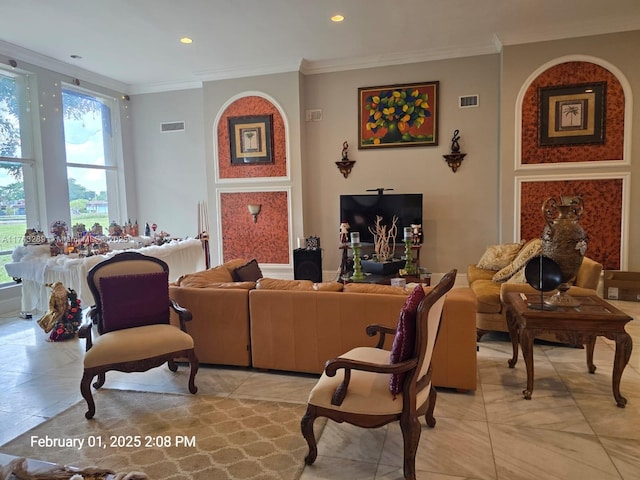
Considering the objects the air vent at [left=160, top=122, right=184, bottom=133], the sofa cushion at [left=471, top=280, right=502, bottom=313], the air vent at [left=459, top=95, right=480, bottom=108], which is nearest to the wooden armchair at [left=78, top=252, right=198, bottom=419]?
the sofa cushion at [left=471, top=280, right=502, bottom=313]

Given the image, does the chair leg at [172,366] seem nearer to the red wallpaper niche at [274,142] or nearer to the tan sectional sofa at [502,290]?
the tan sectional sofa at [502,290]

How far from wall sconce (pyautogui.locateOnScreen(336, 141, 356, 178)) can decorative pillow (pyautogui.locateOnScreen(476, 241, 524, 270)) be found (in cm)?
242

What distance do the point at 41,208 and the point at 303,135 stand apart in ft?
12.5

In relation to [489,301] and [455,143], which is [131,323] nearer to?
[489,301]

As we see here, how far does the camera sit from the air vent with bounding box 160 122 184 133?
714 cm

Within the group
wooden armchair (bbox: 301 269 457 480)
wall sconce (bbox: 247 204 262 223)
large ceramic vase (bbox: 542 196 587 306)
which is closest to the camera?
wooden armchair (bbox: 301 269 457 480)

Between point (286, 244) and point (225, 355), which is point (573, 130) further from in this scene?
point (225, 355)

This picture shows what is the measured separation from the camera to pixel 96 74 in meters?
6.58

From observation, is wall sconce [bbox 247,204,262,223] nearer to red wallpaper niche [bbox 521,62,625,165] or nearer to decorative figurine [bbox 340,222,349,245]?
decorative figurine [bbox 340,222,349,245]

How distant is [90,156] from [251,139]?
264cm

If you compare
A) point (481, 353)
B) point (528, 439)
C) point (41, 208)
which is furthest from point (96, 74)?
point (528, 439)

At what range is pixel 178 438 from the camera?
237 centimetres

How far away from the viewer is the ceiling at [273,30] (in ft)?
14.5

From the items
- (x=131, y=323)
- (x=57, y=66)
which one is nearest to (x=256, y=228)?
(x=57, y=66)
